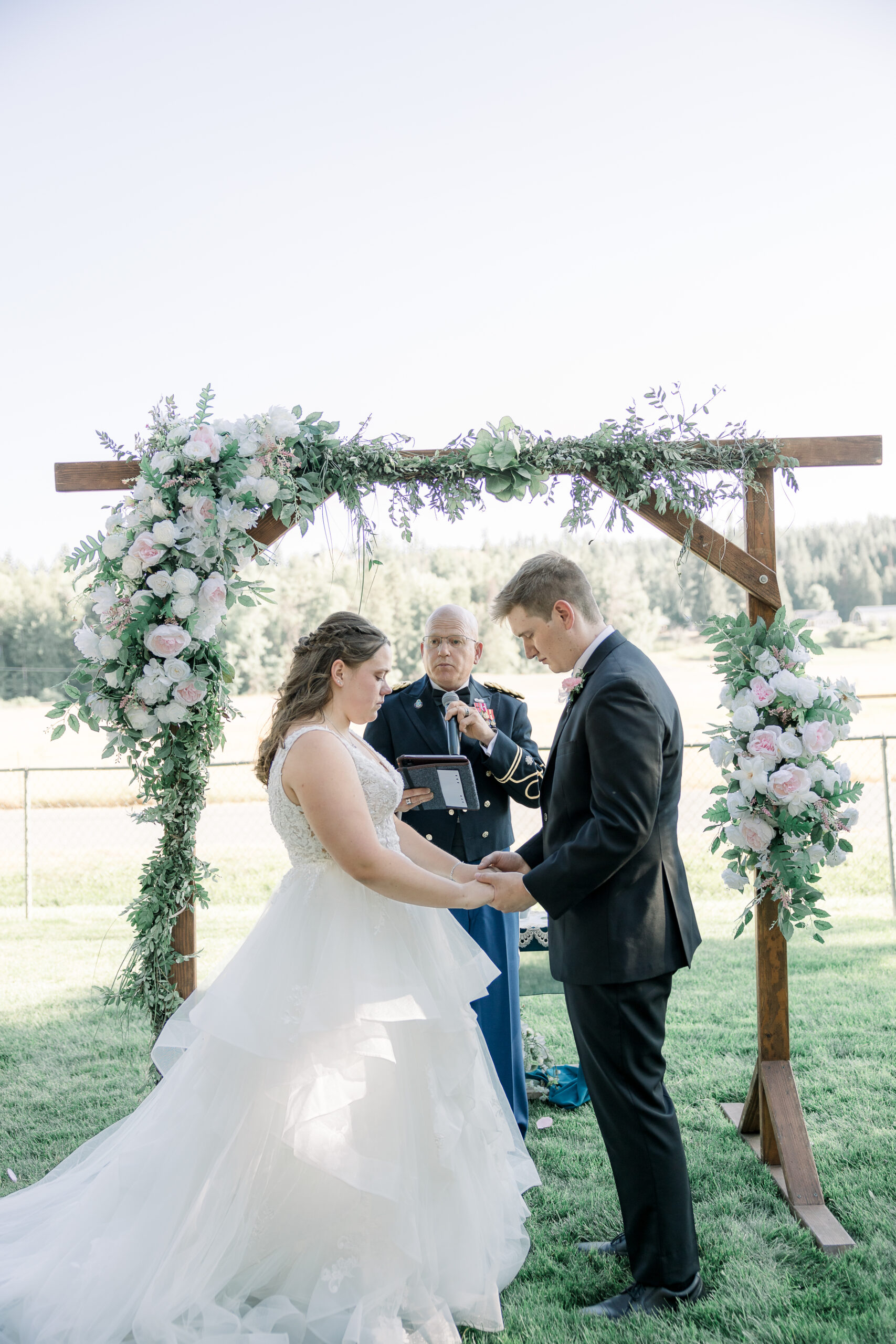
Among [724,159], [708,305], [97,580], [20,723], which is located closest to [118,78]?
[724,159]

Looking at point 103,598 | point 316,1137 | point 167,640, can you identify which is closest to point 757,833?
point 316,1137

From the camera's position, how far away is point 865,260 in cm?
2584

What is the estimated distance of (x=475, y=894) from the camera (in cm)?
314

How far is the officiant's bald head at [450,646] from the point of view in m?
4.23

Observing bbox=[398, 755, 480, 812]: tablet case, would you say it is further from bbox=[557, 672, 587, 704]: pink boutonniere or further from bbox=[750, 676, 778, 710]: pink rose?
bbox=[750, 676, 778, 710]: pink rose

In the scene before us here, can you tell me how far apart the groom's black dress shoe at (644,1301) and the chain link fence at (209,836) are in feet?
18.5

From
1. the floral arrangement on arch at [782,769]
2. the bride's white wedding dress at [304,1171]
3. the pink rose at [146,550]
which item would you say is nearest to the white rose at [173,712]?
the pink rose at [146,550]

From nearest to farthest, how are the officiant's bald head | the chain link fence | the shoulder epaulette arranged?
1. the officiant's bald head
2. the shoulder epaulette
3. the chain link fence

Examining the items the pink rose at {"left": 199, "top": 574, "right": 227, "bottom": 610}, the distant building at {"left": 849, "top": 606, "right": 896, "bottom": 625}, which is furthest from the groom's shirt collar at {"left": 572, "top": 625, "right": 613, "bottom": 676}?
the distant building at {"left": 849, "top": 606, "right": 896, "bottom": 625}

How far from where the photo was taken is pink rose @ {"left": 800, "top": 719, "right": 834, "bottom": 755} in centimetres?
367

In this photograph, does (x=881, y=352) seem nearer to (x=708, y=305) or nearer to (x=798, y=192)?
(x=708, y=305)

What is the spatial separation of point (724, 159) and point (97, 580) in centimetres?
2062

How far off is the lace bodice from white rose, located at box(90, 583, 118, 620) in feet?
3.69

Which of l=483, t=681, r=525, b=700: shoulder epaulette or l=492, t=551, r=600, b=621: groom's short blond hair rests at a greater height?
l=492, t=551, r=600, b=621: groom's short blond hair
